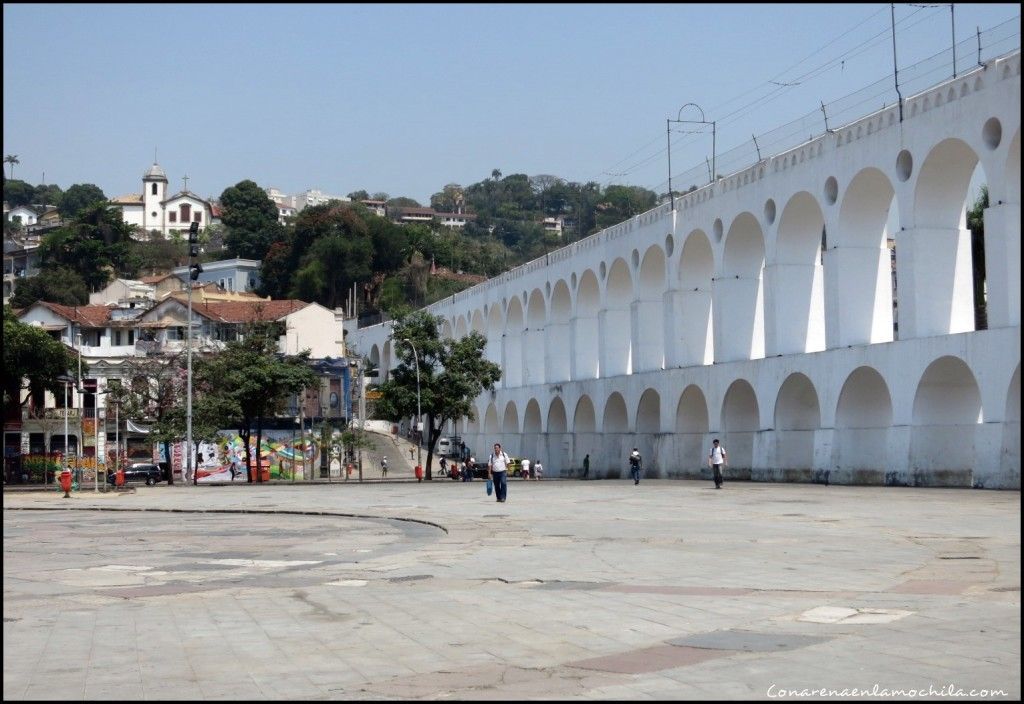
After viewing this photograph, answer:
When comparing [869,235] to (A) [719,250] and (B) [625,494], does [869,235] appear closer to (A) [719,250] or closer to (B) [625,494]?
(A) [719,250]

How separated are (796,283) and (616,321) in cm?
1557

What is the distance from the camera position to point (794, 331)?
139ft

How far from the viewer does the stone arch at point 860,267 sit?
125ft

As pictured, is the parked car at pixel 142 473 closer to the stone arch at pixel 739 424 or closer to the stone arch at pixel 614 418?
the stone arch at pixel 614 418

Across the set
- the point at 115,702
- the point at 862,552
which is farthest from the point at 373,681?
the point at 862,552

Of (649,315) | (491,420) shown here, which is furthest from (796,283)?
(491,420)

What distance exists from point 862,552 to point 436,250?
10503 cm

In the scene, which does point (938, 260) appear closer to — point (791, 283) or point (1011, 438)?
point (1011, 438)

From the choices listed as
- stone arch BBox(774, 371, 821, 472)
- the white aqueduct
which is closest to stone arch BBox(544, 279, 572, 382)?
the white aqueduct

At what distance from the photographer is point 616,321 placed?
187 ft

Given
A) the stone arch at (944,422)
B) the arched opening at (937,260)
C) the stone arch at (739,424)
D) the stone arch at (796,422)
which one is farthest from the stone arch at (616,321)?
the stone arch at (944,422)

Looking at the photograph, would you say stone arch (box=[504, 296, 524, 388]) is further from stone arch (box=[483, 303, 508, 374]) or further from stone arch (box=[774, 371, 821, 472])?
stone arch (box=[774, 371, 821, 472])

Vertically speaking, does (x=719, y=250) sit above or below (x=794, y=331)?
above

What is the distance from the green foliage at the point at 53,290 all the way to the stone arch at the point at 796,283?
77.4 metres
